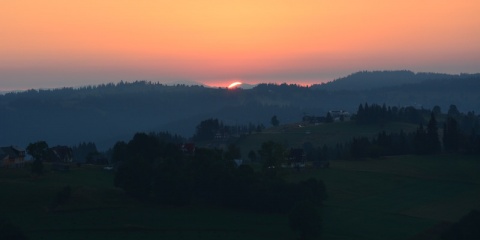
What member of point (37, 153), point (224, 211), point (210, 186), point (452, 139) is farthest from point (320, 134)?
point (224, 211)

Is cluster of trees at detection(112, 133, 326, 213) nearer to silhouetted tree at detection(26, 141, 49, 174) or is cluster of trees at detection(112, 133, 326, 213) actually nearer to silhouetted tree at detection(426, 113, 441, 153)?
silhouetted tree at detection(26, 141, 49, 174)

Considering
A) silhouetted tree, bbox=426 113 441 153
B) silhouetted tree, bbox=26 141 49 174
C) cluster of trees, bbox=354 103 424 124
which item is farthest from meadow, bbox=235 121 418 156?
silhouetted tree, bbox=26 141 49 174

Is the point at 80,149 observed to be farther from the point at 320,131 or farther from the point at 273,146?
the point at 273,146

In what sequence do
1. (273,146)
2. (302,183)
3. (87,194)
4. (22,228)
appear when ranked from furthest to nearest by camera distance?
(273,146) < (302,183) < (87,194) < (22,228)

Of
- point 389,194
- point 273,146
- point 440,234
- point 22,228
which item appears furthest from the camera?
point 273,146

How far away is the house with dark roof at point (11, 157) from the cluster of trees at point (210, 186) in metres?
21.6

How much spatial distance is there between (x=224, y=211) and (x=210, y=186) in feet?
17.4

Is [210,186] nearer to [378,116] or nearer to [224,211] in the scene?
[224,211]

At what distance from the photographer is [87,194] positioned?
71.9m

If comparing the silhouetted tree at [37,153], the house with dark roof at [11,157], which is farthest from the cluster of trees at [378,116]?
the silhouetted tree at [37,153]

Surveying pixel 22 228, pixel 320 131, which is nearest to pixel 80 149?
pixel 320 131

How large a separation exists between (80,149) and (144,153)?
8946 centimetres

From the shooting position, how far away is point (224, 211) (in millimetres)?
71875

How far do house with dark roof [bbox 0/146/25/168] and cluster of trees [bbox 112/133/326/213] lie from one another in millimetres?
21599
